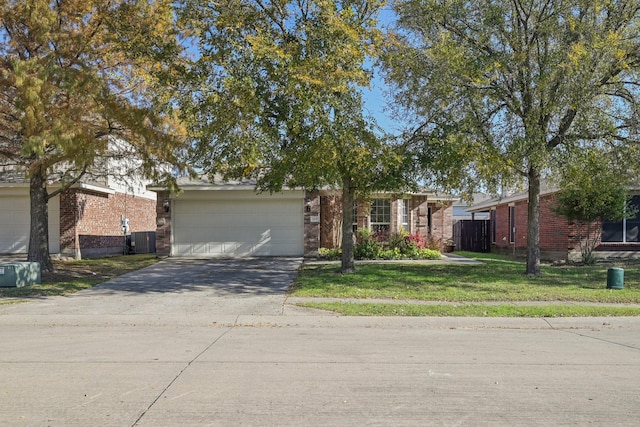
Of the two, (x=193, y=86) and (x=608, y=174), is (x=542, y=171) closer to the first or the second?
(x=608, y=174)

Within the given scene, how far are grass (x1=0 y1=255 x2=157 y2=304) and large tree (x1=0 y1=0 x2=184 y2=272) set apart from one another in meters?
1.28

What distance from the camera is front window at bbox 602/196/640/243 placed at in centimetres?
2108

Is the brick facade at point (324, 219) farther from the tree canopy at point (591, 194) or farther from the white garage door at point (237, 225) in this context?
the tree canopy at point (591, 194)

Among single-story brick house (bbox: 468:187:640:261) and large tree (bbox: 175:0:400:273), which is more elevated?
large tree (bbox: 175:0:400:273)

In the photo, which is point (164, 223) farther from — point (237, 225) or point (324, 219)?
point (324, 219)

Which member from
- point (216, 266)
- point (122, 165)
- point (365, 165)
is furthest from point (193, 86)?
point (216, 266)

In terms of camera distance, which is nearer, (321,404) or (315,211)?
(321,404)

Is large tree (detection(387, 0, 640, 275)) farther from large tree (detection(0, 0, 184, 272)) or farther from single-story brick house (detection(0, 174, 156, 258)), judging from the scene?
single-story brick house (detection(0, 174, 156, 258))

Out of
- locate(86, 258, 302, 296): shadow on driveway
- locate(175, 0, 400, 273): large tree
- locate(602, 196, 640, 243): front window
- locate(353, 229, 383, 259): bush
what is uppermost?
locate(175, 0, 400, 273): large tree

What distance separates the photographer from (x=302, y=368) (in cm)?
630

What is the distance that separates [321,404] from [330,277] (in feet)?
33.0

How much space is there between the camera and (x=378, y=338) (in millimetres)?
8203

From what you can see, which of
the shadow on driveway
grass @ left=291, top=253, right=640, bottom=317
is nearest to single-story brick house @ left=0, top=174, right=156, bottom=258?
the shadow on driveway

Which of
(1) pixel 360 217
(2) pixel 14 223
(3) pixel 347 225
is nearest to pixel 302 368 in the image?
(3) pixel 347 225
